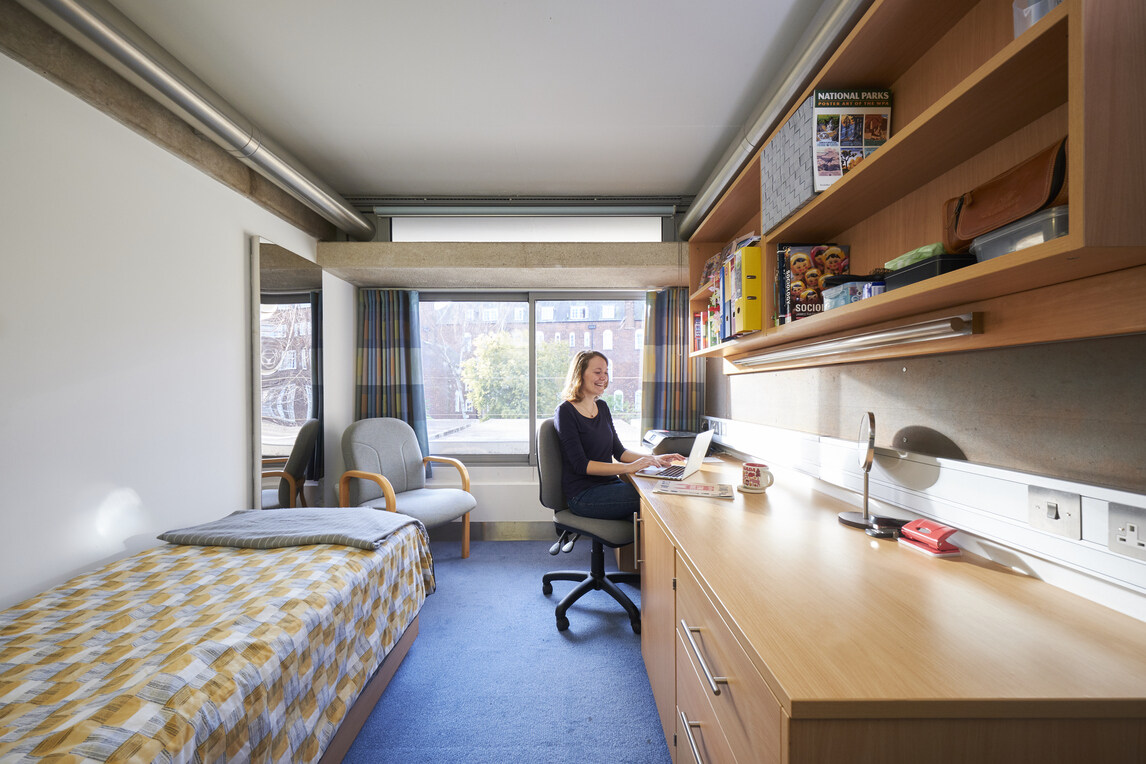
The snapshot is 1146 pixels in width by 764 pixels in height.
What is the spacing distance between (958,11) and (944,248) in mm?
634

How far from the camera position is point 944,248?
1.05m

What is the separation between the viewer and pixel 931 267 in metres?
1.02

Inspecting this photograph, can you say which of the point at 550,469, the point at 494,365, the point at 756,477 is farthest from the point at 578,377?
the point at 494,365

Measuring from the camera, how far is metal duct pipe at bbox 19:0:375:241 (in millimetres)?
1430

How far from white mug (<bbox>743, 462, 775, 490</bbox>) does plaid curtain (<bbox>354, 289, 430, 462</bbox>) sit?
8.59 feet

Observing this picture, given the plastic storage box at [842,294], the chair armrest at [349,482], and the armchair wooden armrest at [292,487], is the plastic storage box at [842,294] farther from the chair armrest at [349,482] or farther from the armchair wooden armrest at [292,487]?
the armchair wooden armrest at [292,487]

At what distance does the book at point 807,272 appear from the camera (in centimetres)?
168

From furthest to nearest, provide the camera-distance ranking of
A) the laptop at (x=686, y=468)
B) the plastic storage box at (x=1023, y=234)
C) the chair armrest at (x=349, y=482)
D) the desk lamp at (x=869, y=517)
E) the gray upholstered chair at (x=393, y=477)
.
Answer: the gray upholstered chair at (x=393, y=477), the chair armrest at (x=349, y=482), the laptop at (x=686, y=468), the desk lamp at (x=869, y=517), the plastic storage box at (x=1023, y=234)

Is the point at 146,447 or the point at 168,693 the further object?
the point at 146,447

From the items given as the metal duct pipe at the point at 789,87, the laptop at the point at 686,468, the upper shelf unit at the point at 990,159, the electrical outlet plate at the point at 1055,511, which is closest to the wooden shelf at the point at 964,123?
the upper shelf unit at the point at 990,159

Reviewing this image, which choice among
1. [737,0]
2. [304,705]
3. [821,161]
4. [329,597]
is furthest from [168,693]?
[737,0]

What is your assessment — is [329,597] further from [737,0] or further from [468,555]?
[737,0]

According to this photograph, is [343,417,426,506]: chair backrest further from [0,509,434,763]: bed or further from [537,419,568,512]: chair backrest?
[537,419,568,512]: chair backrest

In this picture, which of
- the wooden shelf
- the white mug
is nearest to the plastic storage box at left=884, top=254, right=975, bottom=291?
the wooden shelf
